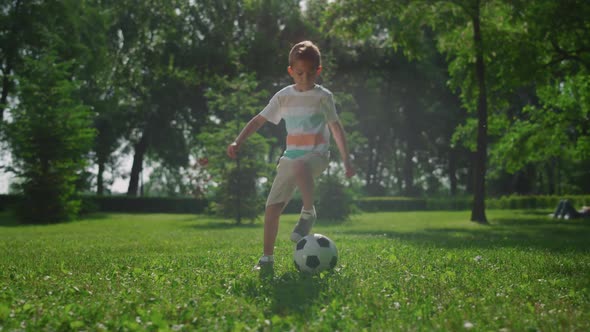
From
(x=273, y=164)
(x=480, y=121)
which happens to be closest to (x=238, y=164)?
(x=273, y=164)

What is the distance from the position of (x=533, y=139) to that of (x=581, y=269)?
17728 millimetres

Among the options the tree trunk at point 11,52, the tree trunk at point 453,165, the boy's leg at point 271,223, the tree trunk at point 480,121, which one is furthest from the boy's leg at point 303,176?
the tree trunk at point 453,165

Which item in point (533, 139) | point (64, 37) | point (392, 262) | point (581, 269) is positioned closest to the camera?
point (581, 269)

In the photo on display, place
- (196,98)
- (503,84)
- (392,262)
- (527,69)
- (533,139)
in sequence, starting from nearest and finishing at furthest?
(392,262)
(527,69)
(503,84)
(533,139)
(196,98)

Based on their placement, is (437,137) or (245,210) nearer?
(245,210)

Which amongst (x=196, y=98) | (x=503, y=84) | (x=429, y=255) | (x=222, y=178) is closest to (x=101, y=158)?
(x=196, y=98)

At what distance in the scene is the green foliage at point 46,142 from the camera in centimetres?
2322

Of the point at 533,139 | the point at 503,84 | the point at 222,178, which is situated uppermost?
the point at 503,84

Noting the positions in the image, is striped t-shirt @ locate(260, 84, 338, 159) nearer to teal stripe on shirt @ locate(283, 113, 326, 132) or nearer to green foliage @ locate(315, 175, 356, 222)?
teal stripe on shirt @ locate(283, 113, 326, 132)

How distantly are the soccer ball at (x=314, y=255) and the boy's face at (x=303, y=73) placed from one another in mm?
1671

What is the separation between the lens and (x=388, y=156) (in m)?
57.8

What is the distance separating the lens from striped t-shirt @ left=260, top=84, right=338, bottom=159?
608cm

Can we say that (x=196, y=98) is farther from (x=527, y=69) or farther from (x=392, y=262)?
(x=392, y=262)

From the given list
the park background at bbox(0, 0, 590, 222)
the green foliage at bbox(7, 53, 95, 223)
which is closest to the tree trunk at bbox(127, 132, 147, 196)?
the park background at bbox(0, 0, 590, 222)
